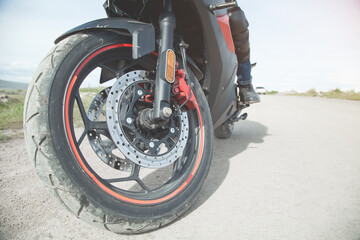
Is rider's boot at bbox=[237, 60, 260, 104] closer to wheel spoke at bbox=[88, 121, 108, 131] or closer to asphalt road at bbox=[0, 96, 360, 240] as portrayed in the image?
asphalt road at bbox=[0, 96, 360, 240]

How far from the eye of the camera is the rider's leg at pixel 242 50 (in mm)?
2227

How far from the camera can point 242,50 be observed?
2535 millimetres

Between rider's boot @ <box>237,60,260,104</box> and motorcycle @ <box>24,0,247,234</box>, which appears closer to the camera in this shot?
motorcycle @ <box>24,0,247,234</box>

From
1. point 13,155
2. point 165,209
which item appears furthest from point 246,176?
point 13,155

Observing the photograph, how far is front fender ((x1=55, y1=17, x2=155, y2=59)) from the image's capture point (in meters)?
1.24

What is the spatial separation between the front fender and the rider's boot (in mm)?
1668

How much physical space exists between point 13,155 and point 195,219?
1864 millimetres

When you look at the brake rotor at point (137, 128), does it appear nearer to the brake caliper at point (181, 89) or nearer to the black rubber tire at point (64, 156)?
the brake caliper at point (181, 89)

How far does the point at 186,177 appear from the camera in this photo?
143 cm

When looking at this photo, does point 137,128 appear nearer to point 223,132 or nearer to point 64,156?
point 64,156

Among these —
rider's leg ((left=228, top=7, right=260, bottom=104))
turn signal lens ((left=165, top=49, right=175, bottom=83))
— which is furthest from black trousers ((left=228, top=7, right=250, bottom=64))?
turn signal lens ((left=165, top=49, right=175, bottom=83))

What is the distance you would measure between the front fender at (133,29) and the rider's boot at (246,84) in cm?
167

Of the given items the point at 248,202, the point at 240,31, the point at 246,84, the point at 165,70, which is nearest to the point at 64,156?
the point at 165,70

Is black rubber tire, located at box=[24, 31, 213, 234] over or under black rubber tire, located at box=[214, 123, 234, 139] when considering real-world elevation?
over
